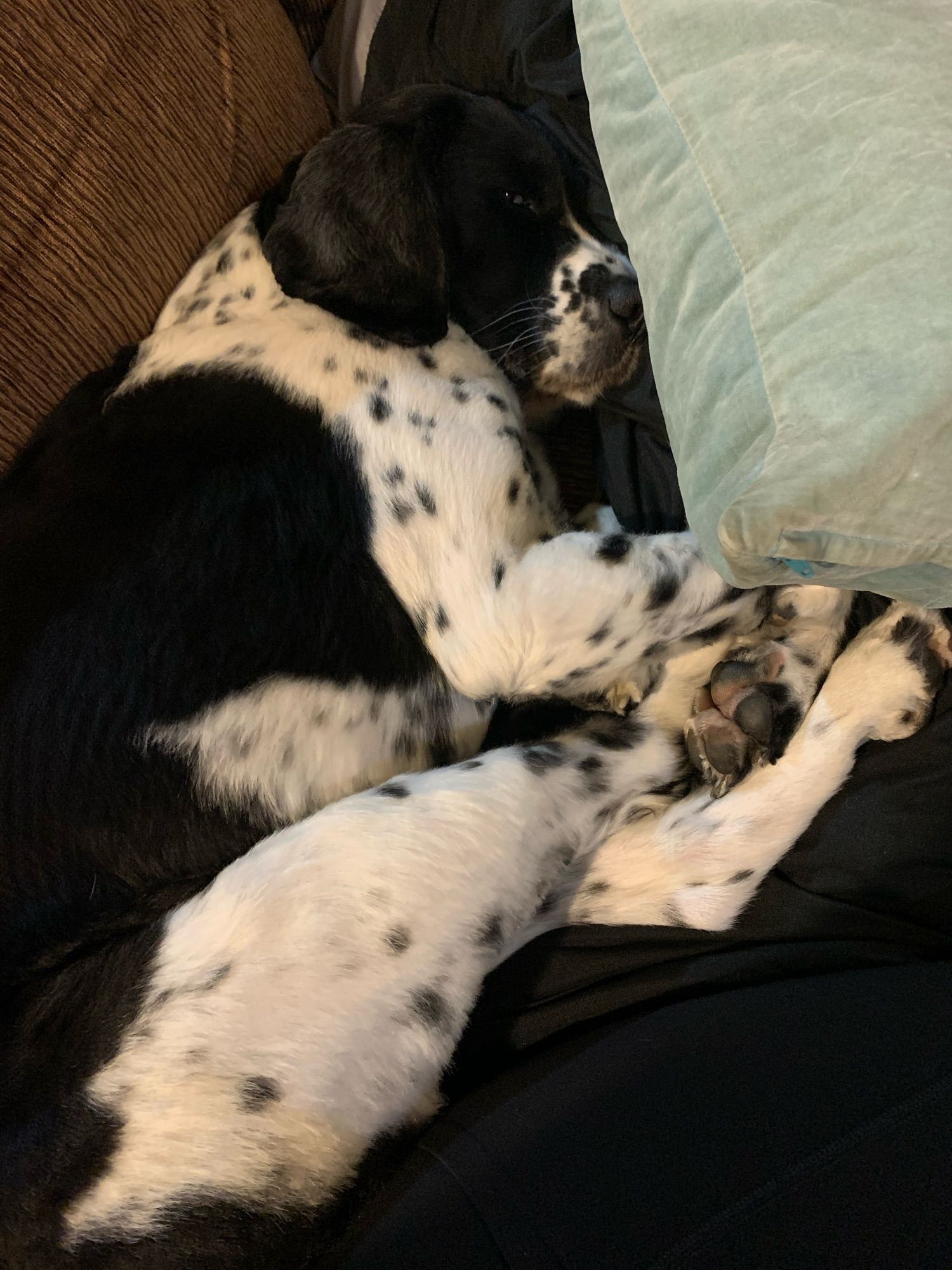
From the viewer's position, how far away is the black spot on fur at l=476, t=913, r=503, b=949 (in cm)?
132

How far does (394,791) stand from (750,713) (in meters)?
0.59

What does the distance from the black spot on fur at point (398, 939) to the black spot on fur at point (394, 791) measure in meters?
0.20

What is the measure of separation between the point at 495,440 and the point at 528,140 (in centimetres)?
55

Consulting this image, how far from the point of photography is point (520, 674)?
148 centimetres

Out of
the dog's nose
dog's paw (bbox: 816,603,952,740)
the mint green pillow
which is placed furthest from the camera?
the dog's nose

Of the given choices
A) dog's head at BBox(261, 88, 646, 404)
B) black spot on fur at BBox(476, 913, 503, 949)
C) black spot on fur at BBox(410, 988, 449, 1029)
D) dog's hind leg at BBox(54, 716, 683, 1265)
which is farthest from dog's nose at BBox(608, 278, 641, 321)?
black spot on fur at BBox(410, 988, 449, 1029)

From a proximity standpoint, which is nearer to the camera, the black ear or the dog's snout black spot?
the black ear

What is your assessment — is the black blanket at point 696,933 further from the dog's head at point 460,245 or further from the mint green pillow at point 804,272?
the mint green pillow at point 804,272

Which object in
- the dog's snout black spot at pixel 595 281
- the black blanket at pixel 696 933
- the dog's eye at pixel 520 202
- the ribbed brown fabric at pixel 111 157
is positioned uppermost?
the ribbed brown fabric at pixel 111 157

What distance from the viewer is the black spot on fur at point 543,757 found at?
4.80 feet

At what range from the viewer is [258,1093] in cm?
117

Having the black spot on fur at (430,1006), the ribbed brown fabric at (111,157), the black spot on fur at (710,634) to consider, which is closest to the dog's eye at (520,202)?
the ribbed brown fabric at (111,157)

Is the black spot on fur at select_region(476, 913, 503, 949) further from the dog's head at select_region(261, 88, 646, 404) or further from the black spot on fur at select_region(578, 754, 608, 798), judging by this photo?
the dog's head at select_region(261, 88, 646, 404)

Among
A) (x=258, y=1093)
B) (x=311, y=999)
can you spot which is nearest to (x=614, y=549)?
(x=311, y=999)
